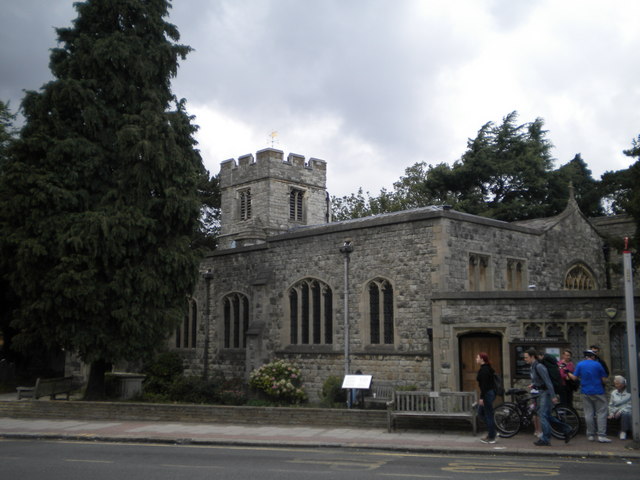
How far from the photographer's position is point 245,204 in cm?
4328

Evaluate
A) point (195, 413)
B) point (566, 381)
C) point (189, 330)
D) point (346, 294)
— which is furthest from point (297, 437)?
point (189, 330)

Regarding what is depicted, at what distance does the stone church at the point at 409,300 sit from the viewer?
14914mm

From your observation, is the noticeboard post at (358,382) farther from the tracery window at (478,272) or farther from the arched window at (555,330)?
the tracery window at (478,272)

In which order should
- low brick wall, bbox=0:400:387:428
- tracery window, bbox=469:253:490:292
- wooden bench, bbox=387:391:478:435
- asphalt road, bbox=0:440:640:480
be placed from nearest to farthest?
asphalt road, bbox=0:440:640:480 → wooden bench, bbox=387:391:478:435 → low brick wall, bbox=0:400:387:428 → tracery window, bbox=469:253:490:292

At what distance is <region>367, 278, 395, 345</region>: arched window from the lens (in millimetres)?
21000

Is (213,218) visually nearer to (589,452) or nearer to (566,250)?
(566,250)

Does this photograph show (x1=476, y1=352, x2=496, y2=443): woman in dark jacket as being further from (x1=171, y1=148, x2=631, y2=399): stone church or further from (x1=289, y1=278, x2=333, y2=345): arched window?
(x1=289, y1=278, x2=333, y2=345): arched window

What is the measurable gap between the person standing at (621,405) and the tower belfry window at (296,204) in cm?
3128

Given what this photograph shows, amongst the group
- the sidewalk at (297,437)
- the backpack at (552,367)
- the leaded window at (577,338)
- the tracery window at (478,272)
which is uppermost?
the tracery window at (478,272)

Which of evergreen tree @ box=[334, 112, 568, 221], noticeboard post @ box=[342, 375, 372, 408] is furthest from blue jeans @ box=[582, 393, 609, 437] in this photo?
evergreen tree @ box=[334, 112, 568, 221]

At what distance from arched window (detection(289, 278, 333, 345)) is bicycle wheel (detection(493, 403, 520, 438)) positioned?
32.8 ft

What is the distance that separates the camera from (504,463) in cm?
1059

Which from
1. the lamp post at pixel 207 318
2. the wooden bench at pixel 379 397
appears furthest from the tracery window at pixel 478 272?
the lamp post at pixel 207 318

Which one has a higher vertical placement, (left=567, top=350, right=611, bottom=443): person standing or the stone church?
the stone church
